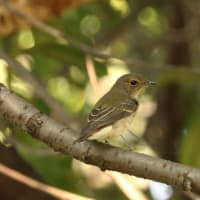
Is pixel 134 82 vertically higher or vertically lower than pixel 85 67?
lower

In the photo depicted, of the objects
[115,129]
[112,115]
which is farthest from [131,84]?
[115,129]

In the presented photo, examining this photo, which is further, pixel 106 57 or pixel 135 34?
pixel 135 34

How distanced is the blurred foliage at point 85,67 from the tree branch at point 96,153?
89cm

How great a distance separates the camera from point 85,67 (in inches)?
156

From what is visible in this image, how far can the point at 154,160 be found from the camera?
7.22 ft

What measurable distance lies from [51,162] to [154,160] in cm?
159

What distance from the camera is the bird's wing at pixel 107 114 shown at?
277cm

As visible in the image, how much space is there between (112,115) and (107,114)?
0.03 meters

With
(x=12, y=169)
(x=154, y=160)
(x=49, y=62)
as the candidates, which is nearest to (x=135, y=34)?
(x=49, y=62)

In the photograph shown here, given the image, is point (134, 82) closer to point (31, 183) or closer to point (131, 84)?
point (131, 84)

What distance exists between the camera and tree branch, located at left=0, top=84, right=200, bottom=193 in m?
2.15

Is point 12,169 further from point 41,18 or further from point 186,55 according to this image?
point 186,55

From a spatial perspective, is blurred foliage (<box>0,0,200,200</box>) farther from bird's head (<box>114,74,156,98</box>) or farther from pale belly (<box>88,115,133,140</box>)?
pale belly (<box>88,115,133,140</box>)

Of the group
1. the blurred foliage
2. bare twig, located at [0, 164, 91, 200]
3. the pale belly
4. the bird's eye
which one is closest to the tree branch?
bare twig, located at [0, 164, 91, 200]
